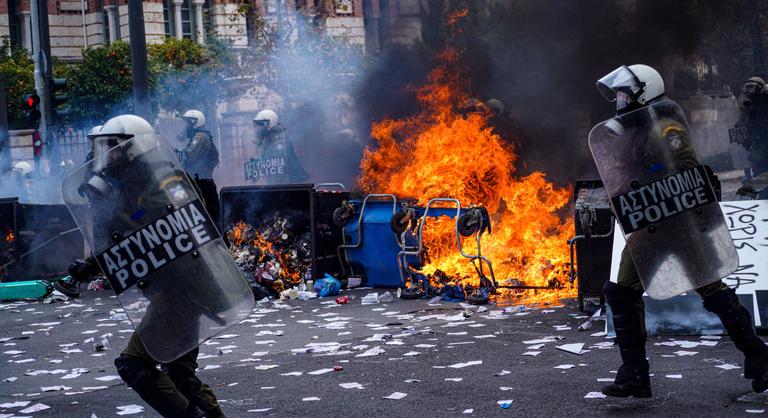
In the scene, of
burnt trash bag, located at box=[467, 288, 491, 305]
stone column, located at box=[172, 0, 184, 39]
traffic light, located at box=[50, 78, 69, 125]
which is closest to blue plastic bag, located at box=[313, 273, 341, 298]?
burnt trash bag, located at box=[467, 288, 491, 305]

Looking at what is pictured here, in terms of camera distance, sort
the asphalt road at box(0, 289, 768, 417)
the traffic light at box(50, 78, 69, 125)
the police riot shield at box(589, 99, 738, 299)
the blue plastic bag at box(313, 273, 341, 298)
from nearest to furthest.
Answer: the police riot shield at box(589, 99, 738, 299), the asphalt road at box(0, 289, 768, 417), the blue plastic bag at box(313, 273, 341, 298), the traffic light at box(50, 78, 69, 125)

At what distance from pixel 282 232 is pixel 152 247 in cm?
807

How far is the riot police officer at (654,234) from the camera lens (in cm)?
606

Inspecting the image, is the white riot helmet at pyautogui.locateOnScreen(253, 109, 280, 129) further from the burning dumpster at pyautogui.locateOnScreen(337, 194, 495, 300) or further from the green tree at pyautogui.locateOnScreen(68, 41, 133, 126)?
the green tree at pyautogui.locateOnScreen(68, 41, 133, 126)

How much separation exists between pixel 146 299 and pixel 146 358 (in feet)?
0.98

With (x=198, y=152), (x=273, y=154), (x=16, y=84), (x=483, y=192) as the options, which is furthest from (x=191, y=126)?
(x=16, y=84)

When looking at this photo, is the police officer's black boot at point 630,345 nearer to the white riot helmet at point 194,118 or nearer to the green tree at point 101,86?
the white riot helmet at point 194,118

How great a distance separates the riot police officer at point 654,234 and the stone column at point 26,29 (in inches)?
1516

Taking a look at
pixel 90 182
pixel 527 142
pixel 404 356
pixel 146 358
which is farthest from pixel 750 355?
pixel 527 142

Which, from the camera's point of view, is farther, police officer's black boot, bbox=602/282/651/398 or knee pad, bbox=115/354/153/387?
police officer's black boot, bbox=602/282/651/398

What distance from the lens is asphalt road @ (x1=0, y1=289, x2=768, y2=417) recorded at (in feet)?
20.8

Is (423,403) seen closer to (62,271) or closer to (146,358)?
(146,358)

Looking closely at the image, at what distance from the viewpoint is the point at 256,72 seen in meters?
26.8

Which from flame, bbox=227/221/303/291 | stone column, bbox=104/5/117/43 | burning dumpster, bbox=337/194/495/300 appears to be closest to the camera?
burning dumpster, bbox=337/194/495/300
